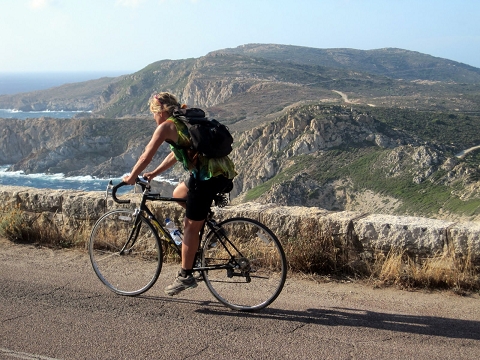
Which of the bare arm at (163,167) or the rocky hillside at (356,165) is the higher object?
the bare arm at (163,167)

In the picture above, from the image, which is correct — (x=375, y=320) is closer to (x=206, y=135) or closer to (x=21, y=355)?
(x=206, y=135)

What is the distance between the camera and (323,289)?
439 cm

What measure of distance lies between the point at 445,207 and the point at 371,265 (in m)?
42.2

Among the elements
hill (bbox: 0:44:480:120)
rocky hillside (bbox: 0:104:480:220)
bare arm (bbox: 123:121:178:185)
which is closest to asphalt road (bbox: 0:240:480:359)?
bare arm (bbox: 123:121:178:185)

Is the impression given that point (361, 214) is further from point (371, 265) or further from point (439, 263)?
point (439, 263)

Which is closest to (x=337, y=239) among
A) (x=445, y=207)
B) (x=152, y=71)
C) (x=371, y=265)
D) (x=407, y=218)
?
(x=371, y=265)

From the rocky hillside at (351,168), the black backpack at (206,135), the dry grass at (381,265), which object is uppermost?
the black backpack at (206,135)

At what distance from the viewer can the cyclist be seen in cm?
380

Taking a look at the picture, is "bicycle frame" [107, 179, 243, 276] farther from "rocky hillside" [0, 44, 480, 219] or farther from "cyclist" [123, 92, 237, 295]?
"rocky hillside" [0, 44, 480, 219]

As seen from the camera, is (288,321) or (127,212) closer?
(288,321)

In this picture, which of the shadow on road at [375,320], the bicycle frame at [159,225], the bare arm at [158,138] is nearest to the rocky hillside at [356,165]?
the shadow on road at [375,320]

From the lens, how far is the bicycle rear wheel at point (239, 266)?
13.2ft

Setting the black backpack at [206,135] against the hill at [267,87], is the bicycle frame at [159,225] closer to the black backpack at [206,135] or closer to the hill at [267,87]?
the black backpack at [206,135]

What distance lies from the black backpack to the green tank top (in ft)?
0.15
